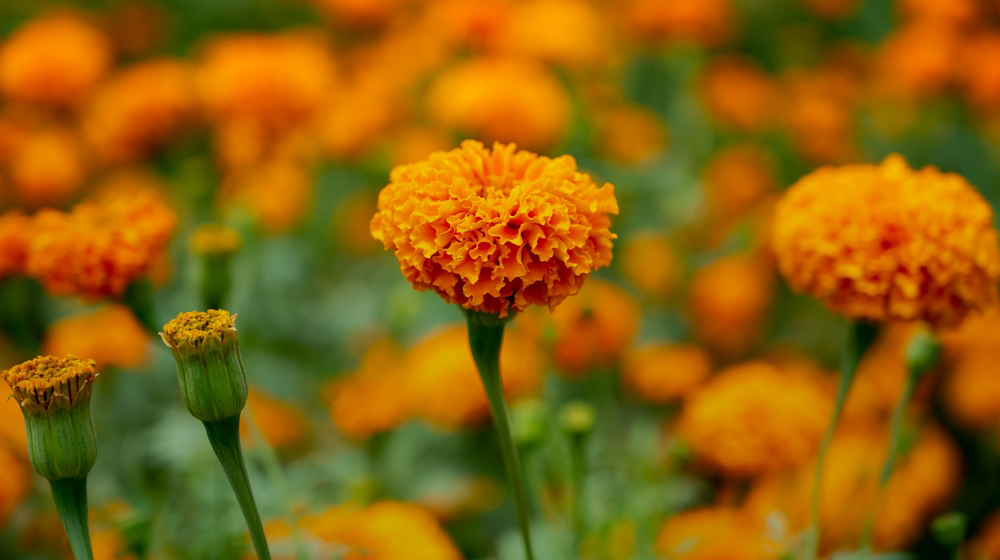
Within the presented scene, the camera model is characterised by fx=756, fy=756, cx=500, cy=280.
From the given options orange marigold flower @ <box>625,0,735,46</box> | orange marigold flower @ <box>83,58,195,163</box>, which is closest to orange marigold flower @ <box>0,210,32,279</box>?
orange marigold flower @ <box>83,58,195,163</box>

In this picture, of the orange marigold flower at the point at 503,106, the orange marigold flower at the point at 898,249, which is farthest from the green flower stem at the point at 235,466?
the orange marigold flower at the point at 503,106

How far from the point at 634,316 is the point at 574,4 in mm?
1210

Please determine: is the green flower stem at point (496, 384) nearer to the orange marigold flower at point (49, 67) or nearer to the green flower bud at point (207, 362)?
the green flower bud at point (207, 362)

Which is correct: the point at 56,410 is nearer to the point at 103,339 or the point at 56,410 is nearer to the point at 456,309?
the point at 103,339

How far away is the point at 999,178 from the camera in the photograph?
238 centimetres

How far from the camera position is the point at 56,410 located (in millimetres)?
777

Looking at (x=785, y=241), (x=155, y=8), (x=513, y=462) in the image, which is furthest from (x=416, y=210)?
(x=155, y=8)

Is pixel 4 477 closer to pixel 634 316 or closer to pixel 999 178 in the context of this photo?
pixel 634 316

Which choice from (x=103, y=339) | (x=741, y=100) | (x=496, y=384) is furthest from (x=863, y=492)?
(x=741, y=100)

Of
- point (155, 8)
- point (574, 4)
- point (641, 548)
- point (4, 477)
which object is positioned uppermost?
point (155, 8)

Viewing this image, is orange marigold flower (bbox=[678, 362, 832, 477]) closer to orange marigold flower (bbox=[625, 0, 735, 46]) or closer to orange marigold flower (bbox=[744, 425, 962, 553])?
orange marigold flower (bbox=[744, 425, 962, 553])

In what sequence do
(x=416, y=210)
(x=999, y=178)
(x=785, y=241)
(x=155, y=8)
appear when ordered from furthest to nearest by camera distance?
(x=155, y=8) < (x=999, y=178) < (x=785, y=241) < (x=416, y=210)

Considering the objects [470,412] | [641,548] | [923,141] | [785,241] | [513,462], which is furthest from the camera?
[923,141]

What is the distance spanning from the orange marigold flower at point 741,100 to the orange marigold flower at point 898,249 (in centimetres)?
176
